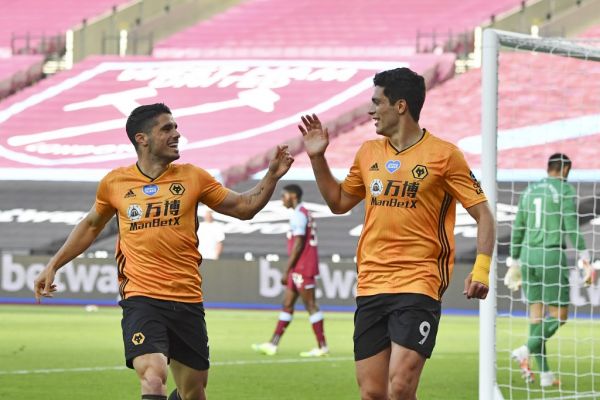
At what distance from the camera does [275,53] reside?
3497 centimetres

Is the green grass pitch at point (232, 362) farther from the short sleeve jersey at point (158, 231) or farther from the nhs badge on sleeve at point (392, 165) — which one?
the nhs badge on sleeve at point (392, 165)

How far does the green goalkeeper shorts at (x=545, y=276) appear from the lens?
12016mm

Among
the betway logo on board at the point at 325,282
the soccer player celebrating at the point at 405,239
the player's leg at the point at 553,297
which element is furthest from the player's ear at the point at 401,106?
the betway logo on board at the point at 325,282

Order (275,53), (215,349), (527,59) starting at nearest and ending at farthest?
(215,349), (527,59), (275,53)

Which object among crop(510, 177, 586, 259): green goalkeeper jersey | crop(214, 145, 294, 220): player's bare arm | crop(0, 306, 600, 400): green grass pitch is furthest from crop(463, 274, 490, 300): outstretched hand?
crop(510, 177, 586, 259): green goalkeeper jersey

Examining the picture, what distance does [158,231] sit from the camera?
23.6ft

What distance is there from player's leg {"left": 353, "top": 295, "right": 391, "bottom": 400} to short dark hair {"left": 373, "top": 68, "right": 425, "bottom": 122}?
41.6 inches

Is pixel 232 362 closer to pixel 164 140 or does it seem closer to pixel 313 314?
Result: pixel 313 314

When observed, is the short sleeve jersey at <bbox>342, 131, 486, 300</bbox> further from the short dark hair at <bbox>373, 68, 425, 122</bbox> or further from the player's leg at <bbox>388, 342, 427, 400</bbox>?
the player's leg at <bbox>388, 342, 427, 400</bbox>

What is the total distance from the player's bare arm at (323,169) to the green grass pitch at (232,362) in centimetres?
413

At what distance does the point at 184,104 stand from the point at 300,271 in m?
17.8

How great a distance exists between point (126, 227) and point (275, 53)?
91.9 ft

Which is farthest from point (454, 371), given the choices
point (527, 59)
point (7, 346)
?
point (527, 59)

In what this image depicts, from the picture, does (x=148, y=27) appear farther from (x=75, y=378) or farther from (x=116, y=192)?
(x=116, y=192)
